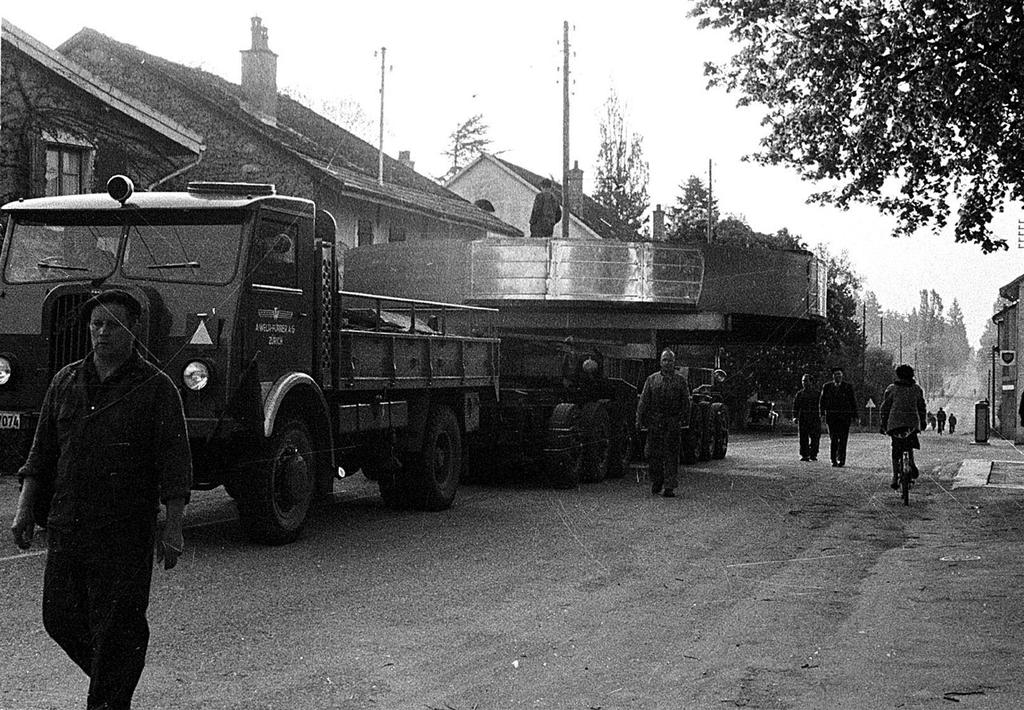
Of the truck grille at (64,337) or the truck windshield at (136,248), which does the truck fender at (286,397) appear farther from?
the truck grille at (64,337)

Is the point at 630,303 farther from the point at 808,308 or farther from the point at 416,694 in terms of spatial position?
the point at 416,694

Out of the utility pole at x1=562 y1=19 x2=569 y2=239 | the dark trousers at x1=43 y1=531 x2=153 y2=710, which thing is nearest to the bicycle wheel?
the dark trousers at x1=43 y1=531 x2=153 y2=710

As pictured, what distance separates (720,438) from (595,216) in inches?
1841

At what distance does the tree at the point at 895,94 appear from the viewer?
17.3m

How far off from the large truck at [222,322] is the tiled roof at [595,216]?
44080mm

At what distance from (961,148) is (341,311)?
10.9 meters

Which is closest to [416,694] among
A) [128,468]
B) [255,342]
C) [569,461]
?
[128,468]

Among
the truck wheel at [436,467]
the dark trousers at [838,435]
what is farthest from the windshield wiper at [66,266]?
the dark trousers at [838,435]

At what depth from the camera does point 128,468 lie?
5086 millimetres

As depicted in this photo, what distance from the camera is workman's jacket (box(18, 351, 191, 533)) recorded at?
5031mm

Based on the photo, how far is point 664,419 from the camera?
628 inches

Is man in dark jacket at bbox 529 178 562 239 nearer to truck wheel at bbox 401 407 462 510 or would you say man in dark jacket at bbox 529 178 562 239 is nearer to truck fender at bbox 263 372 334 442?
truck wheel at bbox 401 407 462 510

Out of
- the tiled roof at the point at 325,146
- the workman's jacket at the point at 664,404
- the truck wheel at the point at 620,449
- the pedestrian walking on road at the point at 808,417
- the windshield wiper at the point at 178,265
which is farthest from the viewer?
the tiled roof at the point at 325,146

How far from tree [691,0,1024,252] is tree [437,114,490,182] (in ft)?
200
